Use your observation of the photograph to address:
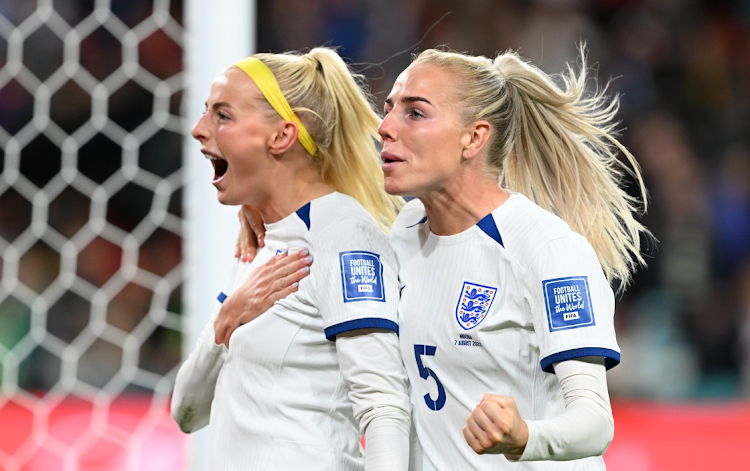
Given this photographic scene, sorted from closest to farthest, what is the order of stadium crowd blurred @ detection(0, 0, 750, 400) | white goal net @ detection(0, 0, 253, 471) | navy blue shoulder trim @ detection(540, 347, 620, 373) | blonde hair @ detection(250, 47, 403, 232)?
navy blue shoulder trim @ detection(540, 347, 620, 373) < blonde hair @ detection(250, 47, 403, 232) < white goal net @ detection(0, 0, 253, 471) < stadium crowd blurred @ detection(0, 0, 750, 400)

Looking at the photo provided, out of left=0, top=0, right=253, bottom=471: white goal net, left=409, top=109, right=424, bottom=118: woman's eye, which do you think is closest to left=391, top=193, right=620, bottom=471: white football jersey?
left=409, top=109, right=424, bottom=118: woman's eye

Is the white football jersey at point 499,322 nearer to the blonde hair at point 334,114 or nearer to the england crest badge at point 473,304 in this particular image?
the england crest badge at point 473,304

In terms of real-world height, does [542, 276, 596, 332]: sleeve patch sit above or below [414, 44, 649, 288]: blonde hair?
below

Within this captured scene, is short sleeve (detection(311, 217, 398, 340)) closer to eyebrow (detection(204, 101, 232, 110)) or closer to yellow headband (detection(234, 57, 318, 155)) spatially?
yellow headband (detection(234, 57, 318, 155))

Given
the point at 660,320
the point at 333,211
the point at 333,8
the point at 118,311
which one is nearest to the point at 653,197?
the point at 660,320

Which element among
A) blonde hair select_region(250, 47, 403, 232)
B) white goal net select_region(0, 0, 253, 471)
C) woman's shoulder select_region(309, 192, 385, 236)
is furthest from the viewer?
white goal net select_region(0, 0, 253, 471)

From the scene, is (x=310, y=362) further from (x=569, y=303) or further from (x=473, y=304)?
(x=569, y=303)

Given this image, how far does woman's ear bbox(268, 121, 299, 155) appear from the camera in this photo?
1.97m

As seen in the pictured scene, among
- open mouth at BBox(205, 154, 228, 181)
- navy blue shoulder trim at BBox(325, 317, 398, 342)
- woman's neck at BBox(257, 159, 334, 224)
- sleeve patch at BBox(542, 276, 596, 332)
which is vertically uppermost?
open mouth at BBox(205, 154, 228, 181)

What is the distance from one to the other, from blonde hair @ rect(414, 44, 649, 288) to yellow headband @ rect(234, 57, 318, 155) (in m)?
0.30

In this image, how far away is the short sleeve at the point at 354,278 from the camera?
1.79m

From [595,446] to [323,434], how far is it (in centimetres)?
58

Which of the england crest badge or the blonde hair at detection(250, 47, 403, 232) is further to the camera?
the blonde hair at detection(250, 47, 403, 232)

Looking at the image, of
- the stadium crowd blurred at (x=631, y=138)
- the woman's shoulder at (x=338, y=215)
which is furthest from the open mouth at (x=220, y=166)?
the stadium crowd blurred at (x=631, y=138)
